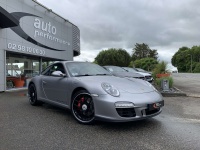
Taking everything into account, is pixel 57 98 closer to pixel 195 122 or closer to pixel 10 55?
pixel 195 122

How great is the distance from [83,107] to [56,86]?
1.19 metres

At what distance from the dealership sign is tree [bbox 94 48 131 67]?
46953 millimetres

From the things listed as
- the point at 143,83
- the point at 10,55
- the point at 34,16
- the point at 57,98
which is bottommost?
the point at 57,98

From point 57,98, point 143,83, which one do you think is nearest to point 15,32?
point 57,98

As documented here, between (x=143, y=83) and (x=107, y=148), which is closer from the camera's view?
(x=107, y=148)

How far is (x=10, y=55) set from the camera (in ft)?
45.3

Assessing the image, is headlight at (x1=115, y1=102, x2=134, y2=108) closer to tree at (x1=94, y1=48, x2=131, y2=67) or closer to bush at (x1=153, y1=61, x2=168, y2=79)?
bush at (x1=153, y1=61, x2=168, y2=79)

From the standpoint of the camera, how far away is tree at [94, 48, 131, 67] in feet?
215

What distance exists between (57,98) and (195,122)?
318 centimetres

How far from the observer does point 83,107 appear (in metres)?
4.46

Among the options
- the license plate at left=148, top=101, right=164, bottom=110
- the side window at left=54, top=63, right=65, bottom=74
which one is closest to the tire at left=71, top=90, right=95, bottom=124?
the side window at left=54, top=63, right=65, bottom=74

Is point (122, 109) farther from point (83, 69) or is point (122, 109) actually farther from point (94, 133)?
point (83, 69)

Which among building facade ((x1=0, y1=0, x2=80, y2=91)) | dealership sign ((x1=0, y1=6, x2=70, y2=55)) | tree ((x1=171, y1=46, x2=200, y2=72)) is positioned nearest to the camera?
dealership sign ((x1=0, y1=6, x2=70, y2=55))

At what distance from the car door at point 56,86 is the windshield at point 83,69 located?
0.68 ft
